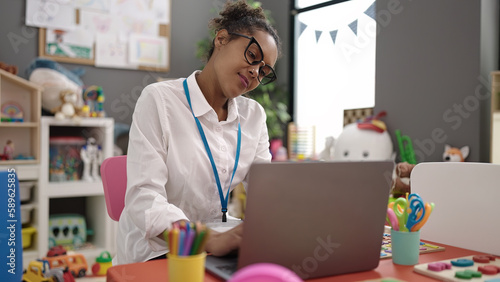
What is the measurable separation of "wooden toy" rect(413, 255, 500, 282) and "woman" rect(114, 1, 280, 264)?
551 mm

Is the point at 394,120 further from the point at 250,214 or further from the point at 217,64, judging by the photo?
the point at 250,214

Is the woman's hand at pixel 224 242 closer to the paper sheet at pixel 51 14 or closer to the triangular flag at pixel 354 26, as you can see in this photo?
the triangular flag at pixel 354 26

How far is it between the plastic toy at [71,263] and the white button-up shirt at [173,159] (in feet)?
4.50

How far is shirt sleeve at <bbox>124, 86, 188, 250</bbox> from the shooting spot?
93cm

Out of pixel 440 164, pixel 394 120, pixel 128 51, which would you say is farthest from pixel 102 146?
pixel 440 164

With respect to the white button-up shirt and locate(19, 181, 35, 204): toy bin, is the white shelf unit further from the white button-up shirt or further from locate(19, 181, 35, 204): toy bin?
the white button-up shirt

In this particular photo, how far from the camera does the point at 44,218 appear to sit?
9.48ft

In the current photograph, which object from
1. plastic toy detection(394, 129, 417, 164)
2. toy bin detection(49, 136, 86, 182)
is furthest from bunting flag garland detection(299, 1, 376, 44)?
toy bin detection(49, 136, 86, 182)

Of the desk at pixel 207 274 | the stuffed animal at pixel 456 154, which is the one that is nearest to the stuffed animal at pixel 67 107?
the stuffed animal at pixel 456 154

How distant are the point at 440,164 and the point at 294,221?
1.88 feet

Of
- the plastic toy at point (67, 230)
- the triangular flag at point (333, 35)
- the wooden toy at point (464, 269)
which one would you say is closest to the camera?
the wooden toy at point (464, 269)

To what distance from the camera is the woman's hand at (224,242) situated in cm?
73

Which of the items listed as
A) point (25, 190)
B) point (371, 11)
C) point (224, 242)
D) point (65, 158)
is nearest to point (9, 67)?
point (65, 158)

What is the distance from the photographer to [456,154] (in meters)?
2.54
